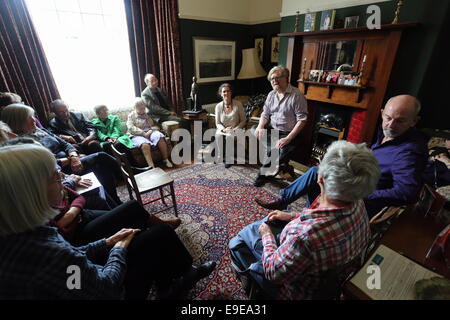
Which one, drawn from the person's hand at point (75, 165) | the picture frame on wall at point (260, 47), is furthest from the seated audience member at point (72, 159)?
the picture frame on wall at point (260, 47)

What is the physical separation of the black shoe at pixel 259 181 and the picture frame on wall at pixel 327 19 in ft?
6.84

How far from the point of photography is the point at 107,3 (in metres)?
3.09

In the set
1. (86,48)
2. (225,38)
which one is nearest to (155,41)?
(86,48)

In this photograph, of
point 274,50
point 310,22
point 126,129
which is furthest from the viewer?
point 274,50

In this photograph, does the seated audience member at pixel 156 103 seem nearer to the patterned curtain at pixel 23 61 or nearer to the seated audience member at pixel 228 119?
the seated audience member at pixel 228 119

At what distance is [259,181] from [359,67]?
6.06 feet

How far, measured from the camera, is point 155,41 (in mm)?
3518

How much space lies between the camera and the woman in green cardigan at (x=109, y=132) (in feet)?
9.24

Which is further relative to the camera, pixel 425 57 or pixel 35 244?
pixel 425 57

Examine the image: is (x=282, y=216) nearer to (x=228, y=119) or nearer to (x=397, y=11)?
(x=228, y=119)

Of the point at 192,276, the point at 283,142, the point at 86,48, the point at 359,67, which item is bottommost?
the point at 192,276

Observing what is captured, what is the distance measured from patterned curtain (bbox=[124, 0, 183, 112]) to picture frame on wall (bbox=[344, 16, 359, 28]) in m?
2.49

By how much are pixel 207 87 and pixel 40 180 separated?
13.0ft

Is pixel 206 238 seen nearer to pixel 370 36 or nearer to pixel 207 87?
pixel 370 36
